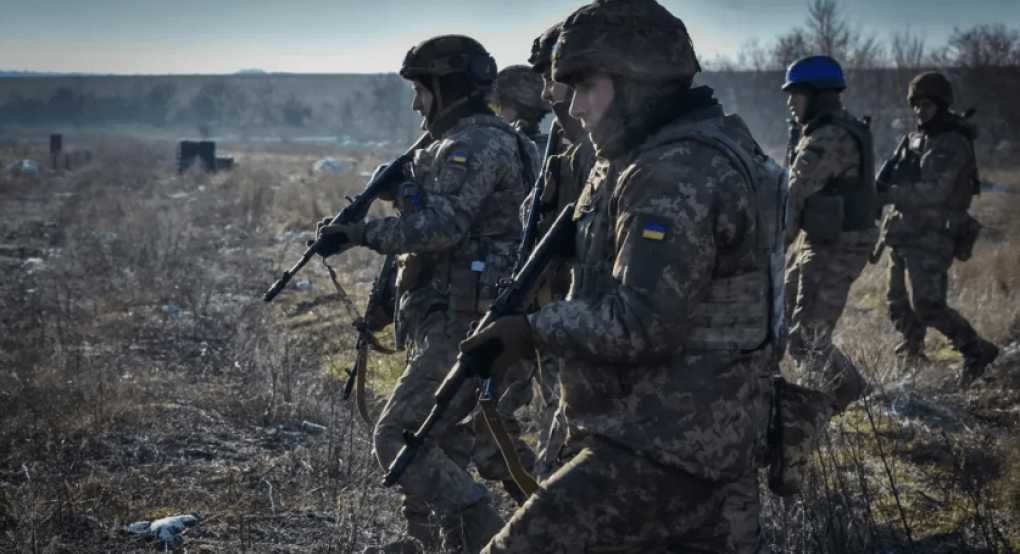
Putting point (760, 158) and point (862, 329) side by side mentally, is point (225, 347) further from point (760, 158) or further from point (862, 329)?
point (760, 158)

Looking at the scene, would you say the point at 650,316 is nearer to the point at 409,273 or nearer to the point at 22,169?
the point at 409,273

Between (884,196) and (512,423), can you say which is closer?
(512,423)

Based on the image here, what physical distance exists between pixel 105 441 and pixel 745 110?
39.3 metres

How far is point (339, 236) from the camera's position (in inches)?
191

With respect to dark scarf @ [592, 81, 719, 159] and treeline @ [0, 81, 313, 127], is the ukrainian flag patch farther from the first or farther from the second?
treeline @ [0, 81, 313, 127]

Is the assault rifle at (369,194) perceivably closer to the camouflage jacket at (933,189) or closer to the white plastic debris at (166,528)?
the white plastic debris at (166,528)

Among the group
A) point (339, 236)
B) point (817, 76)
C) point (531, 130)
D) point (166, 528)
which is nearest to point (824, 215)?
point (817, 76)

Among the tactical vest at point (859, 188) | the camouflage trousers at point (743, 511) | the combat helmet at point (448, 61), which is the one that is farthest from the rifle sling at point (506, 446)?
the tactical vest at point (859, 188)

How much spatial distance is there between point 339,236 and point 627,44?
84.3 inches

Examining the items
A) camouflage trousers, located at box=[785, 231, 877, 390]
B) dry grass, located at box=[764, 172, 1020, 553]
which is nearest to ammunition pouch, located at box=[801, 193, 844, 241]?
camouflage trousers, located at box=[785, 231, 877, 390]

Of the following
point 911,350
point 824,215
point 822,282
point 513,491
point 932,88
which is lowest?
point 513,491

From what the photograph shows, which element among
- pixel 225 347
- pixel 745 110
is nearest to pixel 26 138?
pixel 745 110

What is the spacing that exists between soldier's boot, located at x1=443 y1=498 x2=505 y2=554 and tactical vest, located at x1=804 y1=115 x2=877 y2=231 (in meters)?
3.52

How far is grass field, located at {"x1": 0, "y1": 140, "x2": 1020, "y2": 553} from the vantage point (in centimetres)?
462
